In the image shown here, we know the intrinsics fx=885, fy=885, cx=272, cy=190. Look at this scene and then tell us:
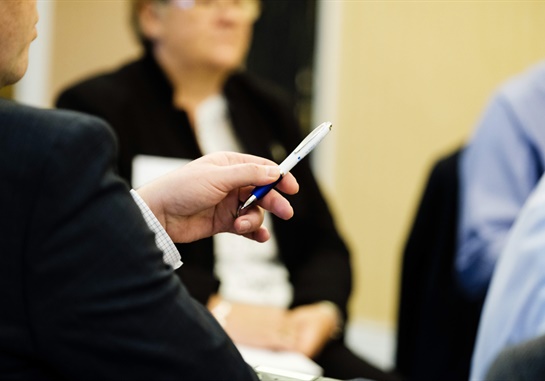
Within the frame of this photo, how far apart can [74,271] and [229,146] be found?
1.26m

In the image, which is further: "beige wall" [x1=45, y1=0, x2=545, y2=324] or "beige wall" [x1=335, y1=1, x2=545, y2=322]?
"beige wall" [x1=335, y1=1, x2=545, y2=322]

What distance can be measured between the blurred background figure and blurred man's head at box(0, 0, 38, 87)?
0.81 meters

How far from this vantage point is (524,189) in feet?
5.98

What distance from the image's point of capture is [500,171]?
184cm

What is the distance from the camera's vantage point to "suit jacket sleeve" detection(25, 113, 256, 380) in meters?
0.73

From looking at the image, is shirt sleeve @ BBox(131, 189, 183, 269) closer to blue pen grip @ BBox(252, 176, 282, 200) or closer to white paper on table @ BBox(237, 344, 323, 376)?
blue pen grip @ BBox(252, 176, 282, 200)

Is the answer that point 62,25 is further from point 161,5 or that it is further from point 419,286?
point 419,286

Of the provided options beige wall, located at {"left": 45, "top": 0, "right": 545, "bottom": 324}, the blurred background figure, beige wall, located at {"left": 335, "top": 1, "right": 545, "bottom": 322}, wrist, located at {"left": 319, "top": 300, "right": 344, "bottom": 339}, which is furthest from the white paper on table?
beige wall, located at {"left": 335, "top": 1, "right": 545, "bottom": 322}

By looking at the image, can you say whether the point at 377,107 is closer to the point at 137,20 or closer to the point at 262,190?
the point at 137,20

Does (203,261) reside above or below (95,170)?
below

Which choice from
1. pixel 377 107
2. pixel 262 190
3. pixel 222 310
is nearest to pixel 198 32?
pixel 222 310

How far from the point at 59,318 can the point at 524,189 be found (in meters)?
1.30

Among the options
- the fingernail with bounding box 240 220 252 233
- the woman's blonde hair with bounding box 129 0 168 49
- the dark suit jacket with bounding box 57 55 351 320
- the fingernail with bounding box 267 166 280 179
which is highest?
the fingernail with bounding box 267 166 280 179

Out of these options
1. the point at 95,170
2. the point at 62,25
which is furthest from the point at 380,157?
the point at 95,170
